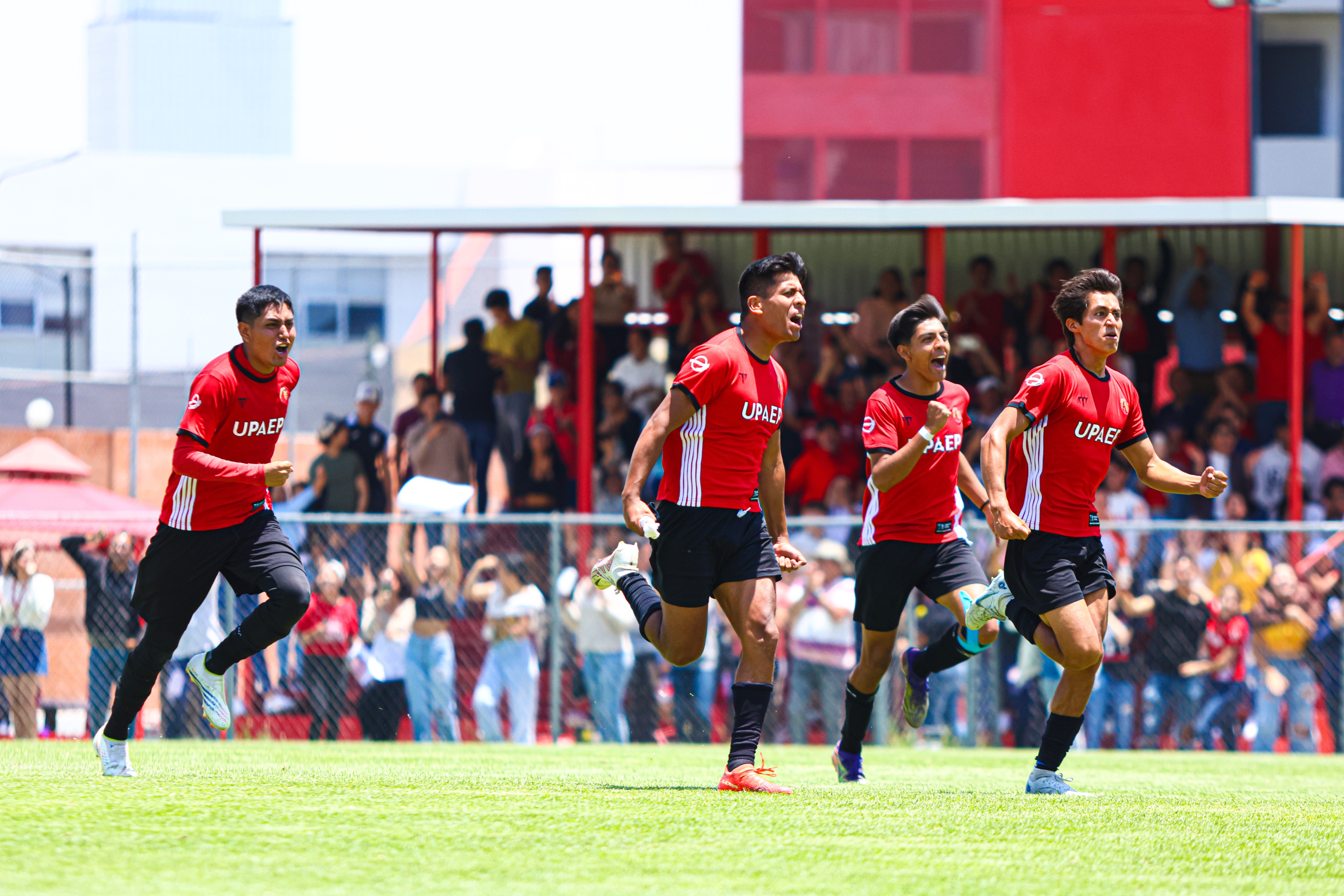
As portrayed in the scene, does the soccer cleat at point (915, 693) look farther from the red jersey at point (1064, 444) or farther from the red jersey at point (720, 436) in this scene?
the red jersey at point (720, 436)

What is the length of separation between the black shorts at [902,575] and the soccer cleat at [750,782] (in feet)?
4.20

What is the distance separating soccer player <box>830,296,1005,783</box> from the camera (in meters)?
7.98

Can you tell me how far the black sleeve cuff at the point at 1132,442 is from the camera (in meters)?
7.62

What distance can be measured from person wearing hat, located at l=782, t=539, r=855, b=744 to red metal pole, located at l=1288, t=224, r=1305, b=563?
4.26 metres

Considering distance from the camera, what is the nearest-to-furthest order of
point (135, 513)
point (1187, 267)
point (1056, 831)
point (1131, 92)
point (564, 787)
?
point (1056, 831), point (564, 787), point (135, 513), point (1187, 267), point (1131, 92)

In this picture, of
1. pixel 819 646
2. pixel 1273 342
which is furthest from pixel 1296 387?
pixel 819 646

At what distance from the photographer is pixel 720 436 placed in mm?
7184

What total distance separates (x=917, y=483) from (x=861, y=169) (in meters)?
21.3

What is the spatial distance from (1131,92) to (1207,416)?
39.2 feet

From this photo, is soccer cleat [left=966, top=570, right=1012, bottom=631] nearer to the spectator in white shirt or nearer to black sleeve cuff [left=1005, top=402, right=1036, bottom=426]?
black sleeve cuff [left=1005, top=402, right=1036, bottom=426]

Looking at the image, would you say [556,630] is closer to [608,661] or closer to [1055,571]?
[608,661]

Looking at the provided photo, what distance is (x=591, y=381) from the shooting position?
54.5 feet

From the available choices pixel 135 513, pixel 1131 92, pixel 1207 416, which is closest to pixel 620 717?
pixel 135 513

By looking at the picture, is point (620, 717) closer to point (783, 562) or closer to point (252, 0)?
point (783, 562)
